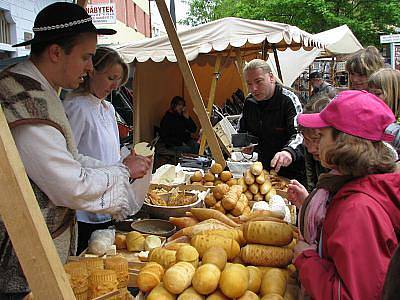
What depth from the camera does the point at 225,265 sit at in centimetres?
156

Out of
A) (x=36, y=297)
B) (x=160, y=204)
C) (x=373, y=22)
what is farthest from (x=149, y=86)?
(x=373, y=22)

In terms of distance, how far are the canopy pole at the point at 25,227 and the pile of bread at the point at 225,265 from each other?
551mm

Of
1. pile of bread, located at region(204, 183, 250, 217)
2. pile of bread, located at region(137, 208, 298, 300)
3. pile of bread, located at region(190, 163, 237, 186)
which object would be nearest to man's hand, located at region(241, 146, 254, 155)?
pile of bread, located at region(190, 163, 237, 186)

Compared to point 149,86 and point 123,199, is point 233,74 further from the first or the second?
point 123,199

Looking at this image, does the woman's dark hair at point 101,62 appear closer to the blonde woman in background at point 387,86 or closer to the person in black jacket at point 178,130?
the blonde woman in background at point 387,86

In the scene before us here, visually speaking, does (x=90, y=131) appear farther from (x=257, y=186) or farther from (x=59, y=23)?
(x=257, y=186)

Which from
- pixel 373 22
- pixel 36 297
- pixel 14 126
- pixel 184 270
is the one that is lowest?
pixel 184 270

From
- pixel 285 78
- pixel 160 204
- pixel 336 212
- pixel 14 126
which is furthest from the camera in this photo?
pixel 285 78

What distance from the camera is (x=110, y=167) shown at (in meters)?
1.72

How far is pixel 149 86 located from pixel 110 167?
23.7 feet

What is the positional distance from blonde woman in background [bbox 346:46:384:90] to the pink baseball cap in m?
1.84

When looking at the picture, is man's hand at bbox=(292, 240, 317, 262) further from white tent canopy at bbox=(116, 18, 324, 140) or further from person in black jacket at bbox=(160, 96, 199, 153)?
person in black jacket at bbox=(160, 96, 199, 153)

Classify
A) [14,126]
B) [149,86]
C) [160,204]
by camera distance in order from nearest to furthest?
[14,126] → [160,204] → [149,86]

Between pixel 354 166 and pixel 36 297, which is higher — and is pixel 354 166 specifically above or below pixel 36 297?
above
